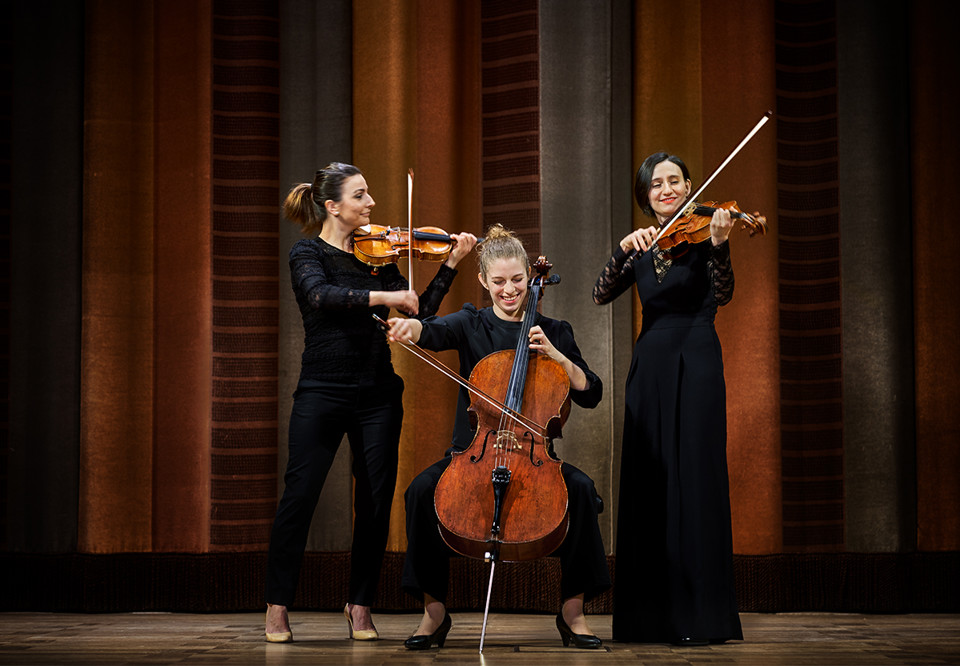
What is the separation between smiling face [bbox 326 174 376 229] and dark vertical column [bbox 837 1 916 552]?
166 cm

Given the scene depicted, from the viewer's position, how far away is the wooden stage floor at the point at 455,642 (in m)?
→ 2.11

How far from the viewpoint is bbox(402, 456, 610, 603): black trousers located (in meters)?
2.27

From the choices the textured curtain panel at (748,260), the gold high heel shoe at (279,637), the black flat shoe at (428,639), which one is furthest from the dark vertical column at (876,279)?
the gold high heel shoe at (279,637)

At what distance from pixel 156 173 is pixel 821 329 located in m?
2.31

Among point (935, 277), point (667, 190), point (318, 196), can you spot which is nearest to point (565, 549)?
point (667, 190)

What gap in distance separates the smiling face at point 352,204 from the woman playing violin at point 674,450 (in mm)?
651

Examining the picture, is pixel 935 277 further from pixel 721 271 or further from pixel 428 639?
pixel 428 639

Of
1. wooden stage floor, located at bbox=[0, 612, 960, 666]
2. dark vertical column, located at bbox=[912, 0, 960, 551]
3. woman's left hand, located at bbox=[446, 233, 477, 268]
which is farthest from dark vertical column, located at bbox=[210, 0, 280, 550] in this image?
dark vertical column, located at bbox=[912, 0, 960, 551]

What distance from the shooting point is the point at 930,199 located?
3.19 meters

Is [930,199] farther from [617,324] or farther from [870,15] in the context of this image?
[617,324]

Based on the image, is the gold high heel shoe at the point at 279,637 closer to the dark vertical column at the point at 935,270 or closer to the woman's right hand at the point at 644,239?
the woman's right hand at the point at 644,239

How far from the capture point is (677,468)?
240cm

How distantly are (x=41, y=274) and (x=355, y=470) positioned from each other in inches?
58.9

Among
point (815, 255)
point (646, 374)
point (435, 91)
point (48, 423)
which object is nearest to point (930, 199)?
point (815, 255)
